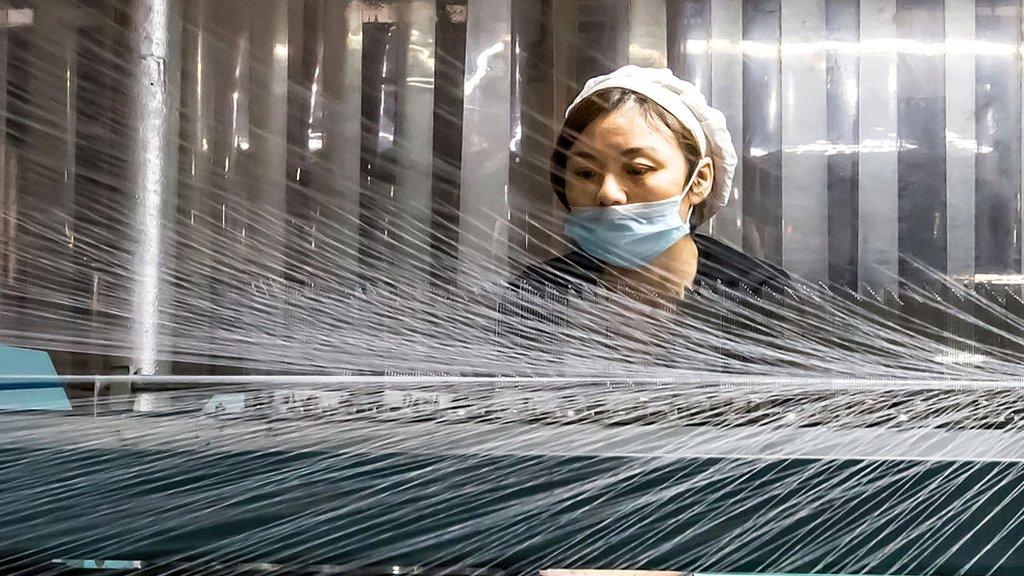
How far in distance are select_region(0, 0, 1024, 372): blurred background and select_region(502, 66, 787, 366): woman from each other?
0.02m

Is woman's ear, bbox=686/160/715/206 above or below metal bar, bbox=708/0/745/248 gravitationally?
Answer: below

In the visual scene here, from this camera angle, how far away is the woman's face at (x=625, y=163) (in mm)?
883

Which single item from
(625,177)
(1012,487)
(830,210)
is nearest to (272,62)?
(625,177)

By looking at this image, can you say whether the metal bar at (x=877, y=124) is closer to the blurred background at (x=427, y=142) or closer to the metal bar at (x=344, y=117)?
the blurred background at (x=427, y=142)

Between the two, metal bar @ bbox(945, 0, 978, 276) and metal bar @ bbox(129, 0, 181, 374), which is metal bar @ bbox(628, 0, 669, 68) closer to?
metal bar @ bbox(945, 0, 978, 276)

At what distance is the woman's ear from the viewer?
2.95 ft

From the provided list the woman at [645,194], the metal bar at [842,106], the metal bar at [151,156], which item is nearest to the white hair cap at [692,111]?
the woman at [645,194]

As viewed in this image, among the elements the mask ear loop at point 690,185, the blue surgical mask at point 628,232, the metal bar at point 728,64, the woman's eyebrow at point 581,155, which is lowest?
the blue surgical mask at point 628,232

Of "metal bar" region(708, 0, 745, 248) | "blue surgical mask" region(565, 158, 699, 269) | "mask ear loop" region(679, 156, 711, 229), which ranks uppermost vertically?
"metal bar" region(708, 0, 745, 248)

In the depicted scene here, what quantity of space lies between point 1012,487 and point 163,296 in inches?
33.5

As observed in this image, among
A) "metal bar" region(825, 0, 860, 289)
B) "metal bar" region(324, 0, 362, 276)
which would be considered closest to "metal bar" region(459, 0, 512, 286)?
"metal bar" region(324, 0, 362, 276)

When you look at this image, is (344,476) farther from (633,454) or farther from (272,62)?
(272,62)

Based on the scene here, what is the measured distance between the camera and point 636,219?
0.89 metres

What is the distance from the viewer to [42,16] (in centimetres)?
95
